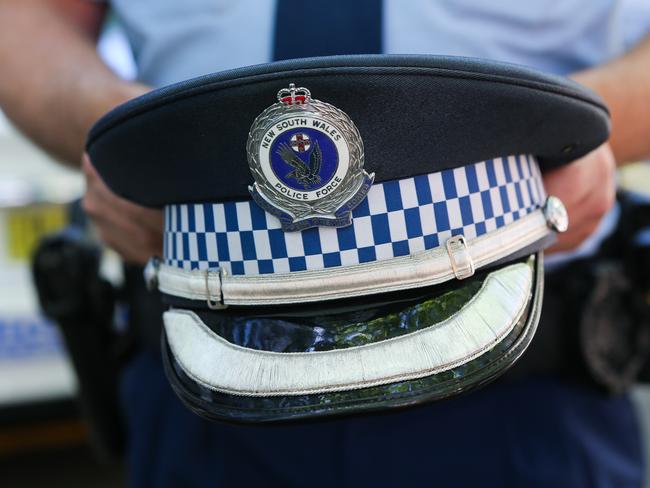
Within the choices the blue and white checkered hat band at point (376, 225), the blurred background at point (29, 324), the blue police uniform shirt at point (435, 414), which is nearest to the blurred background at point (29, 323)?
the blurred background at point (29, 324)

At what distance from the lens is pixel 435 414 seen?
95 cm

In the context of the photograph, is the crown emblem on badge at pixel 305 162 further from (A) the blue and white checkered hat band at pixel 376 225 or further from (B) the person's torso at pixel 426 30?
(B) the person's torso at pixel 426 30

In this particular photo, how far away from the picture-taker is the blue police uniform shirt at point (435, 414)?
861 mm

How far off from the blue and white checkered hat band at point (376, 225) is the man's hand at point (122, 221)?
0.52ft

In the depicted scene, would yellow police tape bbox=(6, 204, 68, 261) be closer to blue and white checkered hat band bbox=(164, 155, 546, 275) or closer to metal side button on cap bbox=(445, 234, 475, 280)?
blue and white checkered hat band bbox=(164, 155, 546, 275)

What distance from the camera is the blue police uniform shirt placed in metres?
0.86

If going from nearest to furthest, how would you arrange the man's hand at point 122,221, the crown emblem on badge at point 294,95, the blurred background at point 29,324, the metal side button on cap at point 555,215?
the crown emblem on badge at point 294,95, the metal side button on cap at point 555,215, the man's hand at point 122,221, the blurred background at point 29,324

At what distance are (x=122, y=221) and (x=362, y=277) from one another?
1.27ft

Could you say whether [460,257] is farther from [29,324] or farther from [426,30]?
[29,324]

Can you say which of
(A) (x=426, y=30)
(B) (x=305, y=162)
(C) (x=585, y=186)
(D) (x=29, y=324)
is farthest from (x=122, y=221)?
(D) (x=29, y=324)

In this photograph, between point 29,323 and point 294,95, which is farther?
point 29,323

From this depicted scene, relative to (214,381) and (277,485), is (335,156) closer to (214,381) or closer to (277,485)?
(214,381)

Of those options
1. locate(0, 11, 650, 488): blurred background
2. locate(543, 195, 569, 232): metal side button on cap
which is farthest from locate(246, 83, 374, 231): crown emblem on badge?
locate(0, 11, 650, 488): blurred background

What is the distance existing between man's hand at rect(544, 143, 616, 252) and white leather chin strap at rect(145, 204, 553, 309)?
0.16m
